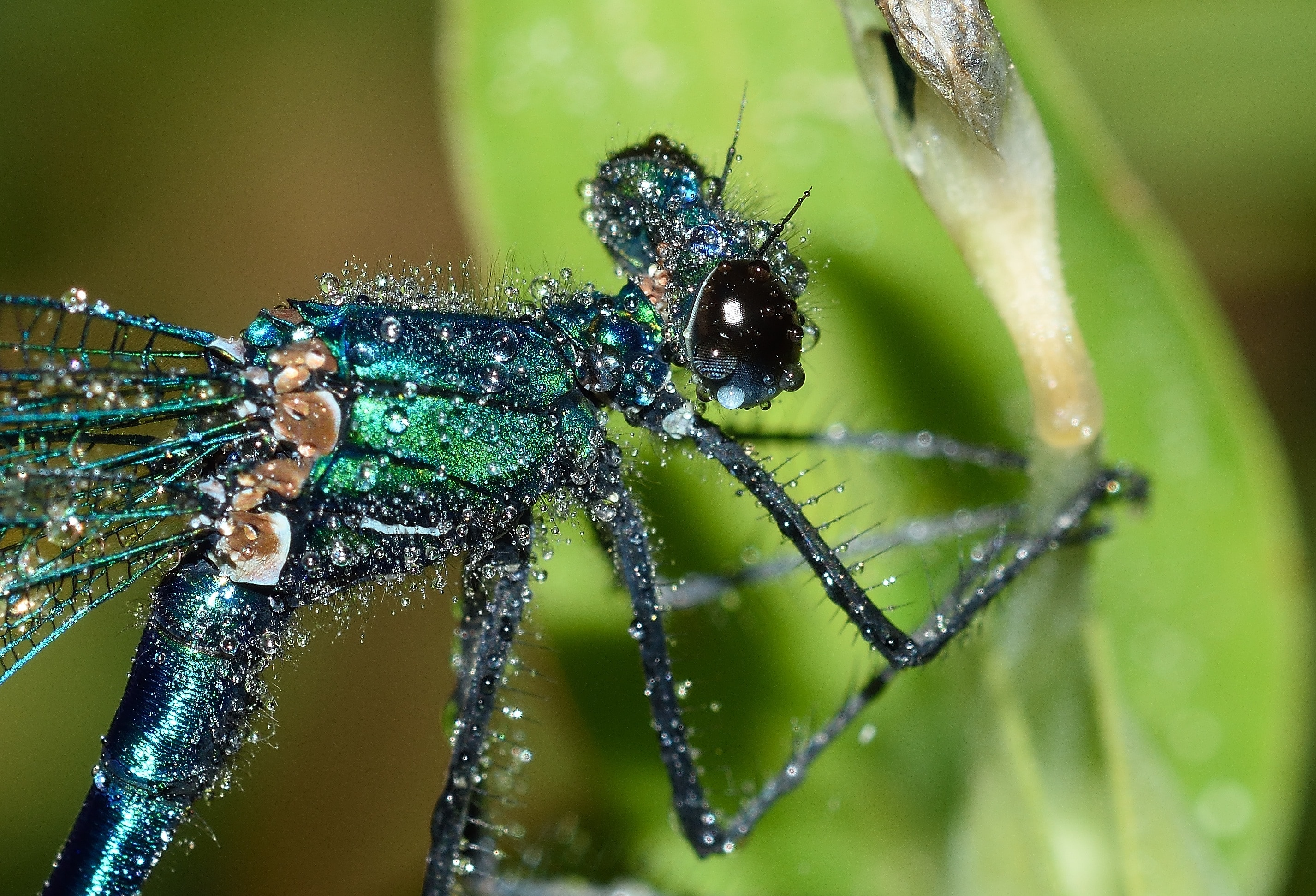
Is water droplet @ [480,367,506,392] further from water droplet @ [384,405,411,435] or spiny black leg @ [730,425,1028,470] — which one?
spiny black leg @ [730,425,1028,470]

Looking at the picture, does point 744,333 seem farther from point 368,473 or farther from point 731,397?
point 368,473

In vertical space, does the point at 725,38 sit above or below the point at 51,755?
above

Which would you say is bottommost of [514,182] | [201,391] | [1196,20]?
[201,391]

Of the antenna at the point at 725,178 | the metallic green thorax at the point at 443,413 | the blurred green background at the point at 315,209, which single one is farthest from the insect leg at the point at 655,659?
the blurred green background at the point at 315,209

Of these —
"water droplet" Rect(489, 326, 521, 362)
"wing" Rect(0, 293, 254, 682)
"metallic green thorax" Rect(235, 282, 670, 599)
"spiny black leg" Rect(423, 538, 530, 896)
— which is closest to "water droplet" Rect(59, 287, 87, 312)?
"wing" Rect(0, 293, 254, 682)

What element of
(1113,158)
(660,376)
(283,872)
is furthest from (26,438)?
(1113,158)

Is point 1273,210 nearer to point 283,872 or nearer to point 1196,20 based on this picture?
point 1196,20

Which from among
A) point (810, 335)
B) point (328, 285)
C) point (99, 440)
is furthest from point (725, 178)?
point (99, 440)
